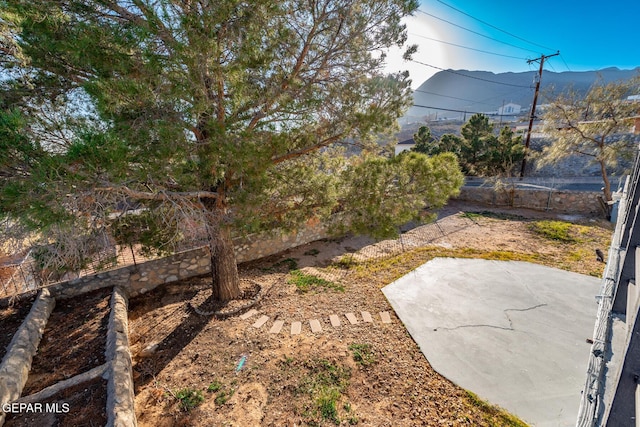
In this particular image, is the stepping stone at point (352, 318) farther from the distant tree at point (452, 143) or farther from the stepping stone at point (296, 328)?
the distant tree at point (452, 143)

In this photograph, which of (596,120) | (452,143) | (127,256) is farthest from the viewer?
(452,143)

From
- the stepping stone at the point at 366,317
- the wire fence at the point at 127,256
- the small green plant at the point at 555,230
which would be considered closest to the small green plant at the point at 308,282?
the stepping stone at the point at 366,317

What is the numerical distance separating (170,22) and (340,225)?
3.72m

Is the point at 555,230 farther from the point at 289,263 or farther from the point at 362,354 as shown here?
the point at 362,354

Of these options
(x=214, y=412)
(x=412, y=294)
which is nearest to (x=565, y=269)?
(x=412, y=294)

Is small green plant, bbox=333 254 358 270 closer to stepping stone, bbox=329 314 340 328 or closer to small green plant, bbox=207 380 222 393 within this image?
stepping stone, bbox=329 314 340 328

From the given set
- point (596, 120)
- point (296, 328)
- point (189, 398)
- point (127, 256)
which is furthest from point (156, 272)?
point (596, 120)

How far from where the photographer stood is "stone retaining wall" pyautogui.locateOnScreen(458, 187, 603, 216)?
1206cm

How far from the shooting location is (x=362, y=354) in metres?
3.90

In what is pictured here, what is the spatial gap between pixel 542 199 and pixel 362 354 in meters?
A: 14.3

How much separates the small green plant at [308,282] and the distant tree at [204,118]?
4.97 feet

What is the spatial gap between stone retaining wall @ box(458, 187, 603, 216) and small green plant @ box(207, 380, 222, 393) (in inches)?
606

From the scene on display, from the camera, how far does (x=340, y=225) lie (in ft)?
16.2

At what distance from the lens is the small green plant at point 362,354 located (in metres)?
3.77
